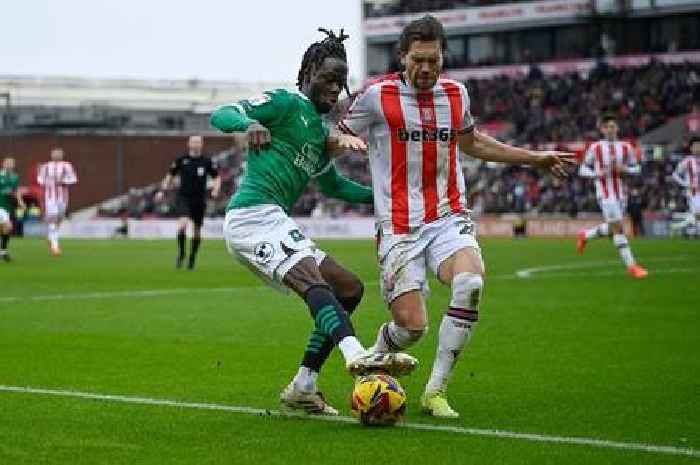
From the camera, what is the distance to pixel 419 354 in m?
12.3

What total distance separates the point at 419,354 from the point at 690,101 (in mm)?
44036

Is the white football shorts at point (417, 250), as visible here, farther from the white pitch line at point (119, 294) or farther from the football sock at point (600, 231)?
the football sock at point (600, 231)

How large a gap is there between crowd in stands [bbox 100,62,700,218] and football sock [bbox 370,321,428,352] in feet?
123

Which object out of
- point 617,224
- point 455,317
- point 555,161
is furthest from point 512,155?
point 617,224

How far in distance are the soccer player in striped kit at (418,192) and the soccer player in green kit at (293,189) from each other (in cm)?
26

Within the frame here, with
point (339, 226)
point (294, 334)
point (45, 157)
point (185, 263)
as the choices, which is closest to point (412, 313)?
point (294, 334)

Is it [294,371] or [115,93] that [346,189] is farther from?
[115,93]

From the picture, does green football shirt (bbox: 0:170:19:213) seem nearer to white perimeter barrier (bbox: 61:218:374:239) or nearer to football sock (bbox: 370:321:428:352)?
white perimeter barrier (bbox: 61:218:374:239)

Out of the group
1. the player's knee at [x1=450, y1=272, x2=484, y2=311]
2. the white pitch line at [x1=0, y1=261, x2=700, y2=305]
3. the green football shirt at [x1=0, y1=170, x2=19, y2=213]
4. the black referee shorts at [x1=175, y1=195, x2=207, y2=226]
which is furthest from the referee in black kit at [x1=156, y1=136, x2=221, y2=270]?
the player's knee at [x1=450, y1=272, x2=484, y2=311]

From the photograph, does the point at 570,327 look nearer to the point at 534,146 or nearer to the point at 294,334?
the point at 294,334

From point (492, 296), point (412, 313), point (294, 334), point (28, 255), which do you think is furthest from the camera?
point (28, 255)

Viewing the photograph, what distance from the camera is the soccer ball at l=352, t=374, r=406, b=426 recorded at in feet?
26.3

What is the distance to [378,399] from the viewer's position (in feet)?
26.3

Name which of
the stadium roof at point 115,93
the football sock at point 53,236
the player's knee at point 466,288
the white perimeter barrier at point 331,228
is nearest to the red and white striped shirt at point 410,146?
the player's knee at point 466,288
